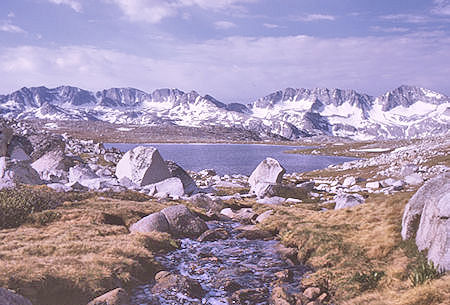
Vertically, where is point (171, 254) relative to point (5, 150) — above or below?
below

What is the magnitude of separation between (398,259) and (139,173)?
1512 inches

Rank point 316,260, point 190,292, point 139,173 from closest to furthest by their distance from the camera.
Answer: point 190,292 < point 316,260 < point 139,173

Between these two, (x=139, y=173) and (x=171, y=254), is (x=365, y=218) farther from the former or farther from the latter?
(x=139, y=173)

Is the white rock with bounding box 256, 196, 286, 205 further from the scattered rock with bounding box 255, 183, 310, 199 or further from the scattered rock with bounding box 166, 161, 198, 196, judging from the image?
the scattered rock with bounding box 166, 161, 198, 196

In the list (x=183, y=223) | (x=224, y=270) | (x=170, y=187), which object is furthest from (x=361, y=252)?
(x=170, y=187)

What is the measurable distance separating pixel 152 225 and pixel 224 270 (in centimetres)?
854

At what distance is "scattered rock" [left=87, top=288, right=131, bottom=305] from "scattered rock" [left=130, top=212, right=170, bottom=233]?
10677mm

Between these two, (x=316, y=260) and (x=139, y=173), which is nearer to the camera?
(x=316, y=260)

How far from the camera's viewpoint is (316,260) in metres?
20.8

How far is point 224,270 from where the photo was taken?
19.8 metres

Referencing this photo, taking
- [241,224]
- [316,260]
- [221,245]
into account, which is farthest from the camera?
[241,224]

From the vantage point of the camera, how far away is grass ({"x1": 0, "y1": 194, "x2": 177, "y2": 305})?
14938 millimetres

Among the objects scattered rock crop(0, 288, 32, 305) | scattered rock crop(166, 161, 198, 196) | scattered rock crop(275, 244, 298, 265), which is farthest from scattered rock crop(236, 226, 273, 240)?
scattered rock crop(166, 161, 198, 196)

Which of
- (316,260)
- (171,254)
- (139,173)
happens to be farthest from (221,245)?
(139,173)
